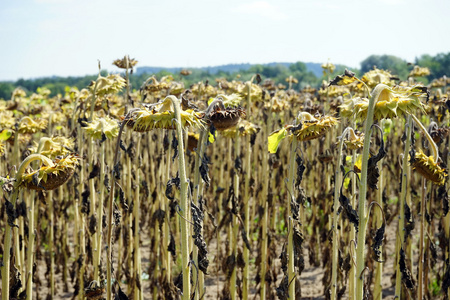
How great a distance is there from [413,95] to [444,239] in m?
2.36

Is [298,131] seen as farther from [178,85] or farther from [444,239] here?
[444,239]

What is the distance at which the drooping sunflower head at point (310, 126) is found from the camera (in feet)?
6.75

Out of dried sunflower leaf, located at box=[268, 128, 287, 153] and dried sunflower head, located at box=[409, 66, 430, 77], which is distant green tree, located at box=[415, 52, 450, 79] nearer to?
dried sunflower head, located at box=[409, 66, 430, 77]

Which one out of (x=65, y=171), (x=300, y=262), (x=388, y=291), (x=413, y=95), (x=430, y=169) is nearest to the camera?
(x=413, y=95)

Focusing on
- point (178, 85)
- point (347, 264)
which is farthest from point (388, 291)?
point (178, 85)

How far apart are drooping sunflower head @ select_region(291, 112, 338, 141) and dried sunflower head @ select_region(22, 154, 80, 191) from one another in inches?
39.4

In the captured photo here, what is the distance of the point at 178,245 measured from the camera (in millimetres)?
4395

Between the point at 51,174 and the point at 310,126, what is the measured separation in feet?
3.78

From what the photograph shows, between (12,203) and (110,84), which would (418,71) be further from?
(12,203)

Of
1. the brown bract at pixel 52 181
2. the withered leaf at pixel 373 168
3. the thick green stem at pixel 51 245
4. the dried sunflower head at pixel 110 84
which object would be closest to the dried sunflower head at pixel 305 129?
the withered leaf at pixel 373 168

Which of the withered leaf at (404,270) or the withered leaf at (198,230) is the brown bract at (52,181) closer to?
the withered leaf at (198,230)

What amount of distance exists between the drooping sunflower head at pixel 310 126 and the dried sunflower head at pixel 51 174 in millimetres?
1001

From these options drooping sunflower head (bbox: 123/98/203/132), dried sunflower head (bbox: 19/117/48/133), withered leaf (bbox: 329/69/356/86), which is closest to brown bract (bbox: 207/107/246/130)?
drooping sunflower head (bbox: 123/98/203/132)

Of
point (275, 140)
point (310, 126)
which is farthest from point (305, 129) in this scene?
point (275, 140)
